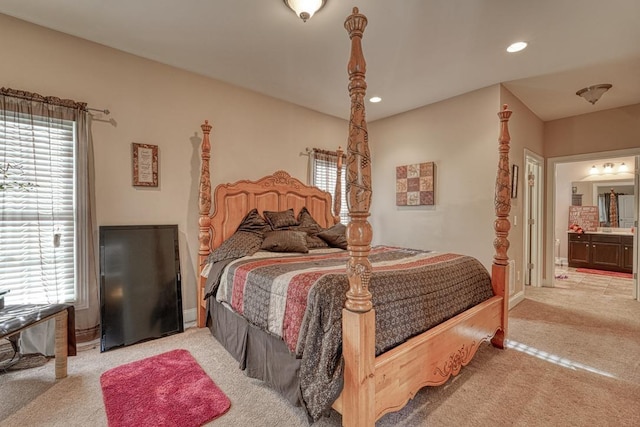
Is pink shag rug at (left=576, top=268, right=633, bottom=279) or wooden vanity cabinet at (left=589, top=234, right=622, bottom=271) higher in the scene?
wooden vanity cabinet at (left=589, top=234, right=622, bottom=271)

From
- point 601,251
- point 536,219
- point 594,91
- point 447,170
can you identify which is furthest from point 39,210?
point 601,251

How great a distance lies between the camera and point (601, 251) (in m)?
5.97

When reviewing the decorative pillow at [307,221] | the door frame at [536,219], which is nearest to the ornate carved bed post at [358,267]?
the decorative pillow at [307,221]

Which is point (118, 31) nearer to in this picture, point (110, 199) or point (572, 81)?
point (110, 199)

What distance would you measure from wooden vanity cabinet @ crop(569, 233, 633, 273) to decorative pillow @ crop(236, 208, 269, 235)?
22.2ft

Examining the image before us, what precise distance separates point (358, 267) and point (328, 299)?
291 millimetres

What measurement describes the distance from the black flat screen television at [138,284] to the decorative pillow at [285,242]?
37.8 inches

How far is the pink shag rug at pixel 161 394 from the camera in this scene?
169cm

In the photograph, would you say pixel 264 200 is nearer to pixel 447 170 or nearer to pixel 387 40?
pixel 387 40

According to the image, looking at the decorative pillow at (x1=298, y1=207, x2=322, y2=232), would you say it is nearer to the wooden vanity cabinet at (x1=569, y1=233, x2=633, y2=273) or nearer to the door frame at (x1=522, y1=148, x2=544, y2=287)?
the door frame at (x1=522, y1=148, x2=544, y2=287)

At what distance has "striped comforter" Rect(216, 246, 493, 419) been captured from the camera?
1518mm

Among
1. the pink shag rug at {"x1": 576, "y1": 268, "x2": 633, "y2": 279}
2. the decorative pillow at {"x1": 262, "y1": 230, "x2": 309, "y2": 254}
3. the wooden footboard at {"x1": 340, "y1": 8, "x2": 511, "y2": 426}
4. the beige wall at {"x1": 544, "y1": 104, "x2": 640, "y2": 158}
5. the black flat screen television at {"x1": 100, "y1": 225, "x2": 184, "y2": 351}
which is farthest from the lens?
the pink shag rug at {"x1": 576, "y1": 268, "x2": 633, "y2": 279}

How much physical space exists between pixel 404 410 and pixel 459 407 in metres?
0.34

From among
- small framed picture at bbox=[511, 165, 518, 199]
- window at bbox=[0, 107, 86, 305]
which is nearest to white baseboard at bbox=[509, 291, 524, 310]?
small framed picture at bbox=[511, 165, 518, 199]
